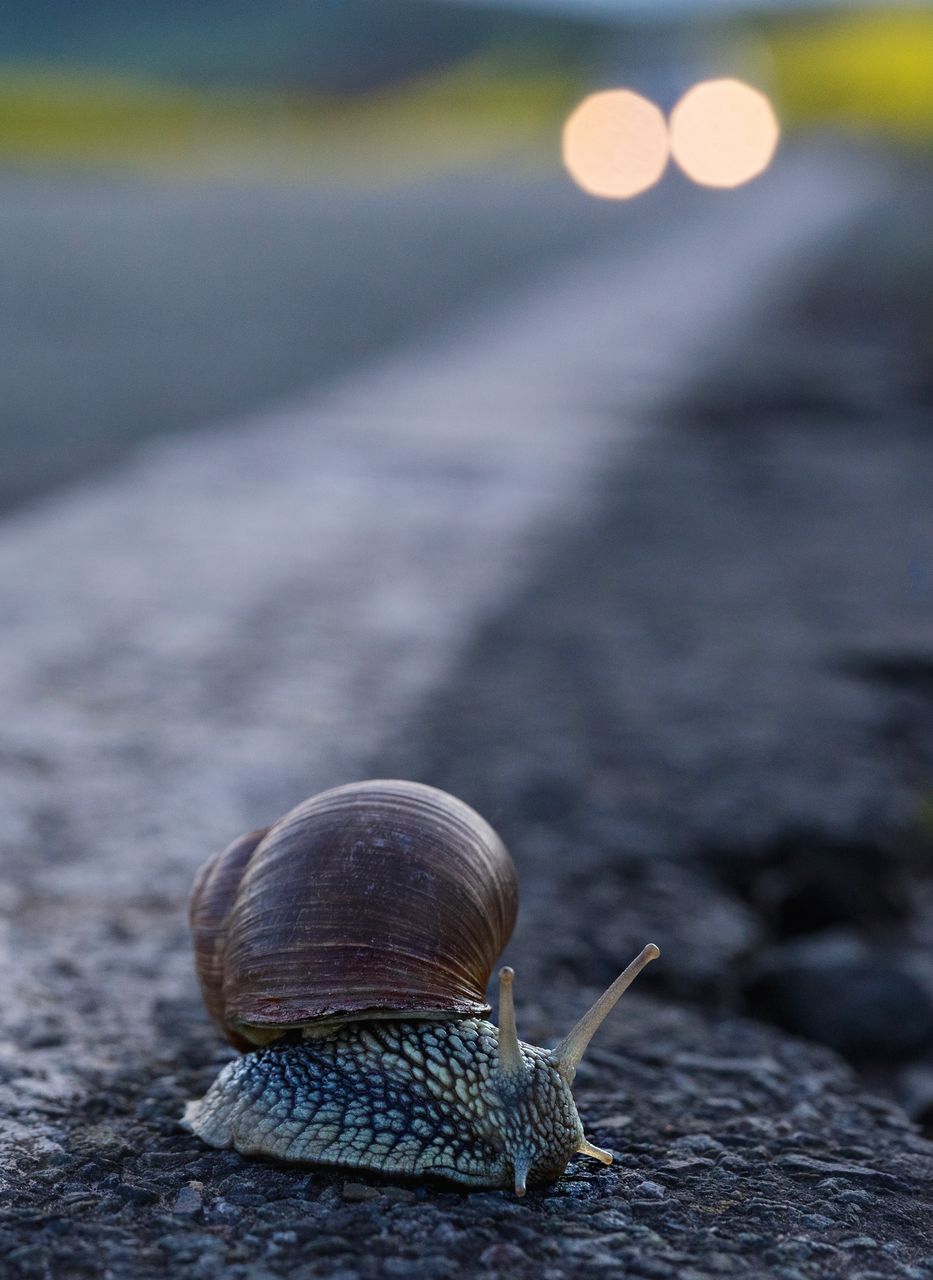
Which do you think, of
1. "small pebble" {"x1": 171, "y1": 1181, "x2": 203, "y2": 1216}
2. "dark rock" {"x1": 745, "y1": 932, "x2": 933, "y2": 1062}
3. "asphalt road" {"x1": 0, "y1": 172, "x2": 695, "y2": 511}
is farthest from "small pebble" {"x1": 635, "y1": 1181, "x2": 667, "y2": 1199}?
"asphalt road" {"x1": 0, "y1": 172, "x2": 695, "y2": 511}

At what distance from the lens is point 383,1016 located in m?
1.76

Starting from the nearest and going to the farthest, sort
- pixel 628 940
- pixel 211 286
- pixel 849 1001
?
pixel 849 1001
pixel 628 940
pixel 211 286

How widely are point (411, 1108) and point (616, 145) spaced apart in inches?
1118

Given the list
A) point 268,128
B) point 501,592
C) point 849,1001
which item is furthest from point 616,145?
point 849,1001

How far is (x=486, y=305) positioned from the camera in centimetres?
1186

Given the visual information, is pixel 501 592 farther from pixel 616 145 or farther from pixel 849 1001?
pixel 616 145

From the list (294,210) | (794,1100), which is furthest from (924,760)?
(294,210)

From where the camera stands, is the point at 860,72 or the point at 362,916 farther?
the point at 860,72

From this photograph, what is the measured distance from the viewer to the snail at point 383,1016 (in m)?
1.74

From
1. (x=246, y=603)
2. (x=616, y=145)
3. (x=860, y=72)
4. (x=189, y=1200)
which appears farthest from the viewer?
(x=860, y=72)

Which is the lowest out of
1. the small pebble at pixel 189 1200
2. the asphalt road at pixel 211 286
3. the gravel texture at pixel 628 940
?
the gravel texture at pixel 628 940

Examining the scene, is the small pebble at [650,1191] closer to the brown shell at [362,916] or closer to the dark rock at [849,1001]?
the brown shell at [362,916]

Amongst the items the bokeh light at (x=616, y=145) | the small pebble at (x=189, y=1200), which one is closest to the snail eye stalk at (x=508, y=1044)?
the small pebble at (x=189, y=1200)

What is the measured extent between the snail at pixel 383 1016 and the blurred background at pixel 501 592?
43 cm
